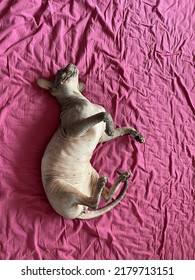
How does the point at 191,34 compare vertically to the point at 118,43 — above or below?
below

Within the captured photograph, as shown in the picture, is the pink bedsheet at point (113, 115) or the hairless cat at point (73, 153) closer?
the hairless cat at point (73, 153)

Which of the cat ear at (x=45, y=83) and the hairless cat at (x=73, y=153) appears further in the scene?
the cat ear at (x=45, y=83)

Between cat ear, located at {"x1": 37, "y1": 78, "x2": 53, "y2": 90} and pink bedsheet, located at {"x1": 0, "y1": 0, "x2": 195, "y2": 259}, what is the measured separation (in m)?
0.04

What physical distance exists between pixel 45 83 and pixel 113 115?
1.13 feet

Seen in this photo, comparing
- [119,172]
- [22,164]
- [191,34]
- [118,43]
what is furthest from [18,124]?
[191,34]

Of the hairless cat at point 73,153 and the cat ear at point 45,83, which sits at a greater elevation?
the cat ear at point 45,83

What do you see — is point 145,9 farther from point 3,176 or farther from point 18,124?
Answer: point 3,176

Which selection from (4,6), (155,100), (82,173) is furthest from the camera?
(155,100)

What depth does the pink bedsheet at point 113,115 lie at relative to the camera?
4.89 feet

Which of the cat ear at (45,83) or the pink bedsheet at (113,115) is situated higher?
the cat ear at (45,83)

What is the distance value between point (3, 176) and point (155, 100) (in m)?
0.79

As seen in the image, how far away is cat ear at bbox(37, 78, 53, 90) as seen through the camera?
1488 millimetres

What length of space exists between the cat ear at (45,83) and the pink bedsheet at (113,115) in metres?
0.04

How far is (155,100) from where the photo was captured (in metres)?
1.68
